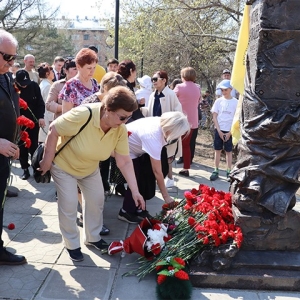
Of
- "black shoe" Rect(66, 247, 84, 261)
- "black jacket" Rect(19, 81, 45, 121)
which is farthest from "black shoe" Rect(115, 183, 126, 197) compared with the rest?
"black jacket" Rect(19, 81, 45, 121)

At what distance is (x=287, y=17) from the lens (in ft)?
9.23

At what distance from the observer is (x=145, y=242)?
308 cm

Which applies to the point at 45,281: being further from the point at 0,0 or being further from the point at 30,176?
the point at 0,0

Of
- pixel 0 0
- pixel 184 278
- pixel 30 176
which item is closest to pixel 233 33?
pixel 30 176

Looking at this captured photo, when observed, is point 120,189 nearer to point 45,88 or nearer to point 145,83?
point 145,83

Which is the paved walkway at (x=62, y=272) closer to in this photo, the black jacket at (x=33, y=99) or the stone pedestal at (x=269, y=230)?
the stone pedestal at (x=269, y=230)

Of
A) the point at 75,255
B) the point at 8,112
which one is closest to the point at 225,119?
the point at 75,255


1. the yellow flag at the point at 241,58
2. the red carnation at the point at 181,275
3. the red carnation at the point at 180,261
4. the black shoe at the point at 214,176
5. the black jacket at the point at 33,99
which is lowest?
the black shoe at the point at 214,176

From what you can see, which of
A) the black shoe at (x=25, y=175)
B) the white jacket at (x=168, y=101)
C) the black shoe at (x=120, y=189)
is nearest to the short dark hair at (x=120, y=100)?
the black shoe at (x=120, y=189)

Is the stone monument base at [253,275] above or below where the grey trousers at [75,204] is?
below

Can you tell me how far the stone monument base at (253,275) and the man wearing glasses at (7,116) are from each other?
4.95 ft

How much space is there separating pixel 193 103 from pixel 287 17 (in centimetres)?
358

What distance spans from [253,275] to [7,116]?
2277 mm

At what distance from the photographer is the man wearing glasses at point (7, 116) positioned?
2.75 meters
